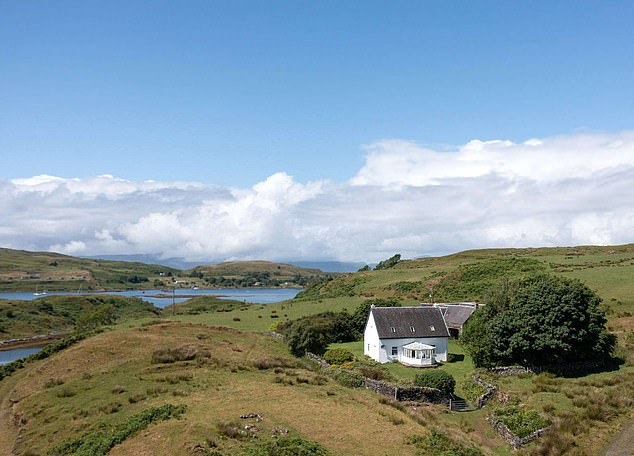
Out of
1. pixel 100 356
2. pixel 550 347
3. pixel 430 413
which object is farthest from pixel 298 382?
pixel 100 356

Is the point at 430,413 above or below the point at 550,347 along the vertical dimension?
below

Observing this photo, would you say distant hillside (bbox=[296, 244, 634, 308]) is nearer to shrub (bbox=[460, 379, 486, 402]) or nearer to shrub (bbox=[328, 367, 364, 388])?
shrub (bbox=[460, 379, 486, 402])

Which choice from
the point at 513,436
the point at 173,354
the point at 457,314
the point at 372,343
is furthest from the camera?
the point at 457,314

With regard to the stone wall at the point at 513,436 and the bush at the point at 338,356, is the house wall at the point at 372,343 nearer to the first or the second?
the bush at the point at 338,356

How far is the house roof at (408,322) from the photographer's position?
5459cm

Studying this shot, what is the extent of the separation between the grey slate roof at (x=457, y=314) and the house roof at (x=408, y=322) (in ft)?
26.4

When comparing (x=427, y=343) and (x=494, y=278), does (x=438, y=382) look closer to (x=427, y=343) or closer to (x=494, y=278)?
(x=427, y=343)

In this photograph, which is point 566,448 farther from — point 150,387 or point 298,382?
point 150,387

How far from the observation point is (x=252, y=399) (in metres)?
32.7

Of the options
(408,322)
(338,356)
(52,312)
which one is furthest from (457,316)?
(52,312)

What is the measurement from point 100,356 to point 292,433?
3535cm


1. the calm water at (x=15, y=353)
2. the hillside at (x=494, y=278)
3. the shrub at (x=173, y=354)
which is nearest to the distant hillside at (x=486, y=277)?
the hillside at (x=494, y=278)

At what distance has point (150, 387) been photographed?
37.7m

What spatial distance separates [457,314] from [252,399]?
40.3m
